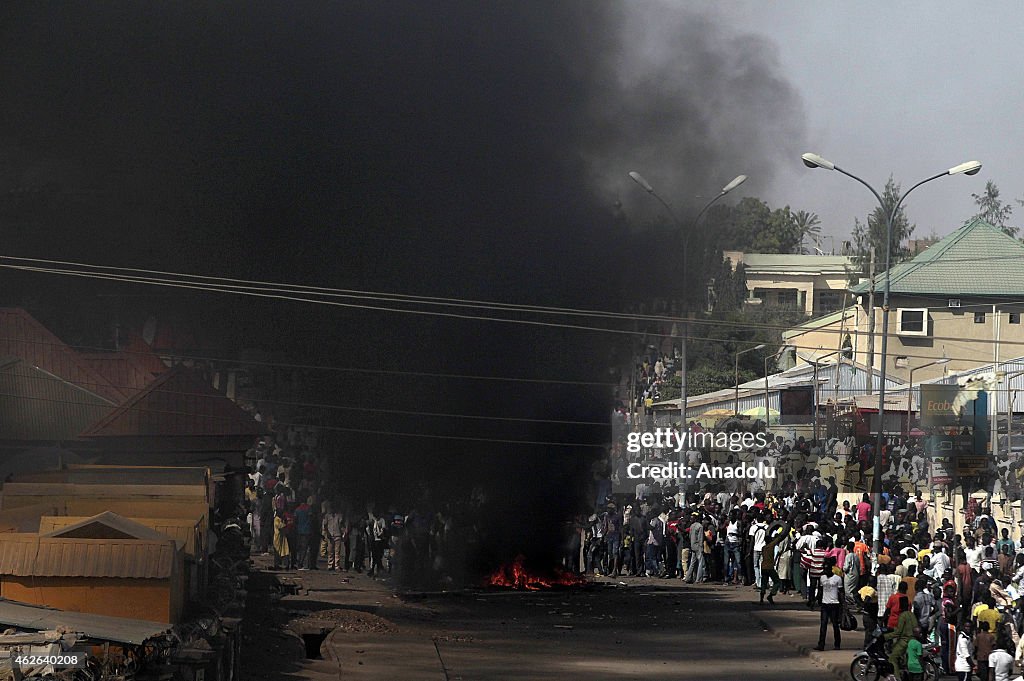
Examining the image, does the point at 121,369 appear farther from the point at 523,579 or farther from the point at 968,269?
the point at 968,269

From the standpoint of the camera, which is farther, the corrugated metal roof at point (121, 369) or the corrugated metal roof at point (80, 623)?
the corrugated metal roof at point (121, 369)

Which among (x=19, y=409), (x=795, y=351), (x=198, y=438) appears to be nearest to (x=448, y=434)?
(x=198, y=438)

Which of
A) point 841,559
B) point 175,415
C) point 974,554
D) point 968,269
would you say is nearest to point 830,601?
point 841,559

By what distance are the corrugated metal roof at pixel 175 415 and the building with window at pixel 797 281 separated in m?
62.7

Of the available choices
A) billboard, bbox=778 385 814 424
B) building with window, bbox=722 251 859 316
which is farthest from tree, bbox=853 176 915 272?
billboard, bbox=778 385 814 424

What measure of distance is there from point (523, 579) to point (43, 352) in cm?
1393

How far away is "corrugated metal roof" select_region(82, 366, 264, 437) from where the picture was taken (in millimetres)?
27969

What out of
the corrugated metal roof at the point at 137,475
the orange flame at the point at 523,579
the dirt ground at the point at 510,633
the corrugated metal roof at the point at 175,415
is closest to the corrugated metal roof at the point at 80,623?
the dirt ground at the point at 510,633

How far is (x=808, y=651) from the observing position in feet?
68.7

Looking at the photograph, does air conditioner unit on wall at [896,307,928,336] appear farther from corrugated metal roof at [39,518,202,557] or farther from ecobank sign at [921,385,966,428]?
corrugated metal roof at [39,518,202,557]

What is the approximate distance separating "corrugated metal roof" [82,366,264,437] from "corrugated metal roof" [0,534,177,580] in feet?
42.3

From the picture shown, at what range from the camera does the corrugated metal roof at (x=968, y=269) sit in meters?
60.7

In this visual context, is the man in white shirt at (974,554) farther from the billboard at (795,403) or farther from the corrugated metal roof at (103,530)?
the billboard at (795,403)

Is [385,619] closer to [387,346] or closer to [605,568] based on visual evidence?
[605,568]
